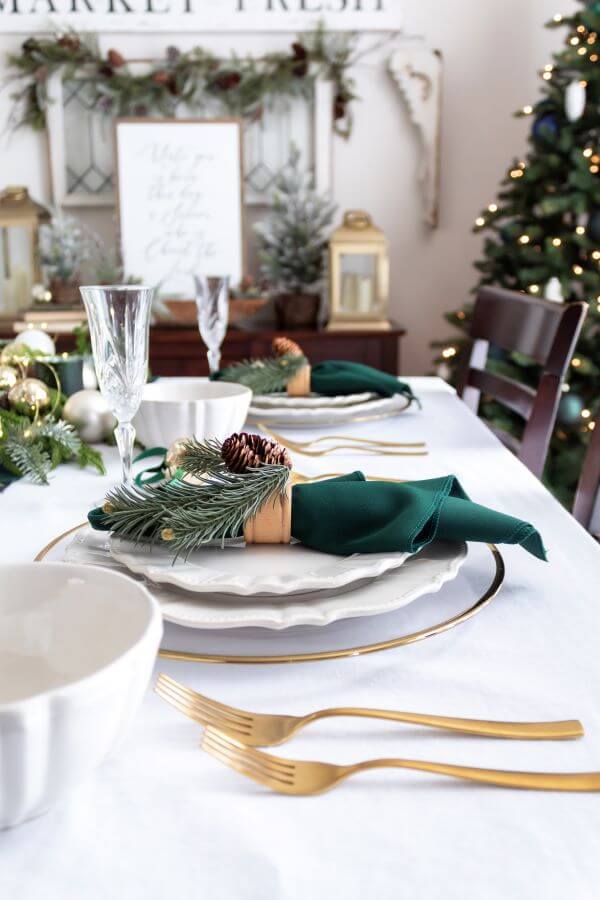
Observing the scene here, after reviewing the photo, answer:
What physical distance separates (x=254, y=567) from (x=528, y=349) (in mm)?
962

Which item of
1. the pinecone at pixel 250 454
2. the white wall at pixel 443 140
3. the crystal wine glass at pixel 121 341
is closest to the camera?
the pinecone at pixel 250 454

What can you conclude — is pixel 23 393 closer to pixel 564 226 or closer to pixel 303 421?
pixel 303 421

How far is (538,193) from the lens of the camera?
2.61 m

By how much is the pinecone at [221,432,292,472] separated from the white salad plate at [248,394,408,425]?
0.49 meters

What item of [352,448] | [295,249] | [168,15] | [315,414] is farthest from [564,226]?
[352,448]

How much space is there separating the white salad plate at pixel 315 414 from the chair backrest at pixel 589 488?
Result: 0.28 meters

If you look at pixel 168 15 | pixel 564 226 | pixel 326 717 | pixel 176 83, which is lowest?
pixel 326 717

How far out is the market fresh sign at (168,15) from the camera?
283cm

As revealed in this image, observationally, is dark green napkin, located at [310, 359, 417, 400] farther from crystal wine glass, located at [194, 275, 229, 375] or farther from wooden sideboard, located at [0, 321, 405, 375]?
wooden sideboard, located at [0, 321, 405, 375]

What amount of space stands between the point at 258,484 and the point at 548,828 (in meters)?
0.32

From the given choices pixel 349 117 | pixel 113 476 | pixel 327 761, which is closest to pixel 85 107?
pixel 349 117

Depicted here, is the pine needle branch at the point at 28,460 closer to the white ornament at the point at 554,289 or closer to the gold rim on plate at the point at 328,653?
the gold rim on plate at the point at 328,653

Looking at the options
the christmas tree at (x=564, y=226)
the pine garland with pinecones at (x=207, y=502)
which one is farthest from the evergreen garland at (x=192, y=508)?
the christmas tree at (x=564, y=226)

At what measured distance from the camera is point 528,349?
1.43m
